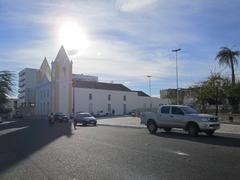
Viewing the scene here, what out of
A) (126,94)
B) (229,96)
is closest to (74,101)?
(126,94)

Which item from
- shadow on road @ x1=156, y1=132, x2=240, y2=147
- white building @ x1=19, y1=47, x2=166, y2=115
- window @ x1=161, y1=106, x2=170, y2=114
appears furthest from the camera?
white building @ x1=19, y1=47, x2=166, y2=115

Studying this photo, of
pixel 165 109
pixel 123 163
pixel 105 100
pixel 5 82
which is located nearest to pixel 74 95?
pixel 105 100

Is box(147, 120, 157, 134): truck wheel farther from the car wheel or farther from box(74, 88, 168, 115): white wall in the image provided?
box(74, 88, 168, 115): white wall

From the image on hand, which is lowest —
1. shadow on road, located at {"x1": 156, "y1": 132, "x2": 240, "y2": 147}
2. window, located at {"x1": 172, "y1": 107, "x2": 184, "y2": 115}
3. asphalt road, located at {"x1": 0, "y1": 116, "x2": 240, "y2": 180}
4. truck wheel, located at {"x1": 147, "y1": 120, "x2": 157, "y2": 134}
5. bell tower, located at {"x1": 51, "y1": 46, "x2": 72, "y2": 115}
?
asphalt road, located at {"x1": 0, "y1": 116, "x2": 240, "y2": 180}

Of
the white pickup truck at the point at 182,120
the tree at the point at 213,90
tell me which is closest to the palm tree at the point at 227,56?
the tree at the point at 213,90

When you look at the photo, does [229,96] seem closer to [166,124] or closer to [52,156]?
[166,124]

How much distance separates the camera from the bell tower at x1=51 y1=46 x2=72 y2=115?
101 metres

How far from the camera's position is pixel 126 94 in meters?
123

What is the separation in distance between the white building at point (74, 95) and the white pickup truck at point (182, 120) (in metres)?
68.6

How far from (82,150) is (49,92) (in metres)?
93.8

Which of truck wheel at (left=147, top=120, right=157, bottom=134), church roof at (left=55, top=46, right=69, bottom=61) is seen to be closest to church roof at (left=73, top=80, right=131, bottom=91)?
church roof at (left=55, top=46, right=69, bottom=61)

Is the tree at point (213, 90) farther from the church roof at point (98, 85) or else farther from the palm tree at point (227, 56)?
the church roof at point (98, 85)

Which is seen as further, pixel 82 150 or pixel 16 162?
pixel 82 150

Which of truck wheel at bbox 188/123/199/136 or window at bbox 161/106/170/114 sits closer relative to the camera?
truck wheel at bbox 188/123/199/136
